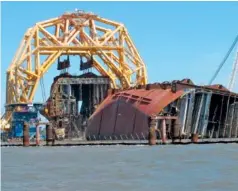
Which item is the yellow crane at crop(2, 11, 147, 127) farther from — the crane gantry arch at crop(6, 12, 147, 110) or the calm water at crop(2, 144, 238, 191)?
the calm water at crop(2, 144, 238, 191)

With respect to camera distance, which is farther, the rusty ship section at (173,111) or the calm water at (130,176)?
the rusty ship section at (173,111)

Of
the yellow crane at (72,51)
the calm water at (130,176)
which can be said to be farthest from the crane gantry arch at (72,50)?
the calm water at (130,176)

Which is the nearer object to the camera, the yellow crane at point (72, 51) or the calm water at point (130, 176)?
the calm water at point (130, 176)

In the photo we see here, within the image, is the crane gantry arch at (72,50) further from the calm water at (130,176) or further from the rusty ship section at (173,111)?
the calm water at (130,176)

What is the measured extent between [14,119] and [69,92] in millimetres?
10823

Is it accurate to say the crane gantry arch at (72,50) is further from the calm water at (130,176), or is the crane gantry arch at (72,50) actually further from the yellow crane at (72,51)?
the calm water at (130,176)

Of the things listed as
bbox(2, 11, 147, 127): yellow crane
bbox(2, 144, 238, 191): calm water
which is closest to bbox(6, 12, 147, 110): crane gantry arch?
bbox(2, 11, 147, 127): yellow crane

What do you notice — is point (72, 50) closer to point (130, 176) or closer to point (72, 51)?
point (72, 51)

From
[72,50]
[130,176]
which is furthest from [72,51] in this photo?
[130,176]

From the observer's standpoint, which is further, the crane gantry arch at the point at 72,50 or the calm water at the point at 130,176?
the crane gantry arch at the point at 72,50

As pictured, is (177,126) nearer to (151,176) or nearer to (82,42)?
(82,42)

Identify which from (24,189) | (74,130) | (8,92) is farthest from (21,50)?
(24,189)

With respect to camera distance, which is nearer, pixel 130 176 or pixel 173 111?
pixel 130 176

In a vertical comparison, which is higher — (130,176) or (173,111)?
(173,111)
